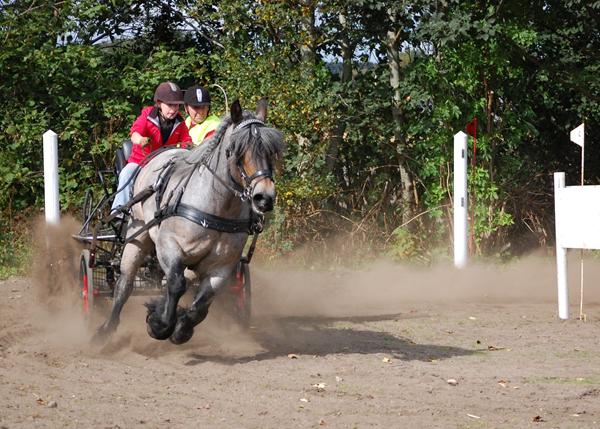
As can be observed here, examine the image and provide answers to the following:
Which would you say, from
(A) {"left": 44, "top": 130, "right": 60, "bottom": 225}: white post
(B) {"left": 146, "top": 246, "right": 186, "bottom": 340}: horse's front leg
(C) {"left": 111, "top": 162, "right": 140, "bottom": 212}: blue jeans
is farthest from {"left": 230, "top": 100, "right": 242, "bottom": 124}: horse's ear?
(A) {"left": 44, "top": 130, "right": 60, "bottom": 225}: white post

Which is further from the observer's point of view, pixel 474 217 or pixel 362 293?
pixel 474 217

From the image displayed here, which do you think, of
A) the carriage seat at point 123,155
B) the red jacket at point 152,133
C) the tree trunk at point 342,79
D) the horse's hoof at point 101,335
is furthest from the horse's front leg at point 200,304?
the tree trunk at point 342,79

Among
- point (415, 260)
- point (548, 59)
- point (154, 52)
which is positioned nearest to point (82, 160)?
point (154, 52)

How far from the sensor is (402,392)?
714cm

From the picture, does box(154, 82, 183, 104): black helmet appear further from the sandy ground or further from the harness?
the sandy ground

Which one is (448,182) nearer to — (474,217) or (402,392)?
(474,217)

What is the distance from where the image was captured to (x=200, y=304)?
→ 831 cm

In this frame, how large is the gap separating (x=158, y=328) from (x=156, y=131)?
2249 millimetres

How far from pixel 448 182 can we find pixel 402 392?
974cm

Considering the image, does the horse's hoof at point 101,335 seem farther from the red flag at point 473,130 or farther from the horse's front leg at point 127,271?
the red flag at point 473,130

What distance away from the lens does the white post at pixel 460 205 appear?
47.4 ft

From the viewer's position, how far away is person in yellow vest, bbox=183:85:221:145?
9.98 metres

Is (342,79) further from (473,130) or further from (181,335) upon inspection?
(181,335)

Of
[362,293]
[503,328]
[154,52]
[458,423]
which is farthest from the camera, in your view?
[154,52]
